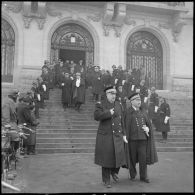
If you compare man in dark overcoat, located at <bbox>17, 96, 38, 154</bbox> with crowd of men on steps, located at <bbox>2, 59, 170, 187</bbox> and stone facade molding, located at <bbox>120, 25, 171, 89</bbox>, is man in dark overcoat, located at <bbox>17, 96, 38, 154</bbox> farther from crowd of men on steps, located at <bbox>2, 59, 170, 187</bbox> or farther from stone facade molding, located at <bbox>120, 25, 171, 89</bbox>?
stone facade molding, located at <bbox>120, 25, 171, 89</bbox>

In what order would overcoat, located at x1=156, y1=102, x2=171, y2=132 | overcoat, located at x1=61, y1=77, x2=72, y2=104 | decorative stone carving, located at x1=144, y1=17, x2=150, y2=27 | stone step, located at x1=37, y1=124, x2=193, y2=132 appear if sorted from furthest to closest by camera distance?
decorative stone carving, located at x1=144, y1=17, x2=150, y2=27, overcoat, located at x1=61, y1=77, x2=72, y2=104, overcoat, located at x1=156, y1=102, x2=171, y2=132, stone step, located at x1=37, y1=124, x2=193, y2=132

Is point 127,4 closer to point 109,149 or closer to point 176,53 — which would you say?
point 176,53

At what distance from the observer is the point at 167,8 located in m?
19.3

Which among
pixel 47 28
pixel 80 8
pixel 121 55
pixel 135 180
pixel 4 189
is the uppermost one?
pixel 80 8

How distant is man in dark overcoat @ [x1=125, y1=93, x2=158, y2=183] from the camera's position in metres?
6.18

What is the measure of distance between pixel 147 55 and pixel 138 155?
14659 mm

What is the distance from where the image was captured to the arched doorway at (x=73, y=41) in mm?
18734

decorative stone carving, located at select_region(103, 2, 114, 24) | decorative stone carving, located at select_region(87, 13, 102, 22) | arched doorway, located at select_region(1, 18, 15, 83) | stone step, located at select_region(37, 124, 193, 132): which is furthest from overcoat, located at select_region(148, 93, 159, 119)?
arched doorway, located at select_region(1, 18, 15, 83)

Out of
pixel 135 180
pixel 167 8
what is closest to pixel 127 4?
pixel 167 8

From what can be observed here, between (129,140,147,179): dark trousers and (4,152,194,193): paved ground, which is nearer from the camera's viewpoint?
(4,152,194,193): paved ground

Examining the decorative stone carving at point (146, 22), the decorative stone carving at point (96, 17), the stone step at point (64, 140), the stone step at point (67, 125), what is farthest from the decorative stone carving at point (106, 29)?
the stone step at point (64, 140)

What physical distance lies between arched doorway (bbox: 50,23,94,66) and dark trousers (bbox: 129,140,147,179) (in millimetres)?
12964

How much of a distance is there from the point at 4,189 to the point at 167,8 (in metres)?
17.9

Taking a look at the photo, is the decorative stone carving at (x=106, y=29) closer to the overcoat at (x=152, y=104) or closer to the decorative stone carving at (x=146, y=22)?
the decorative stone carving at (x=146, y=22)
